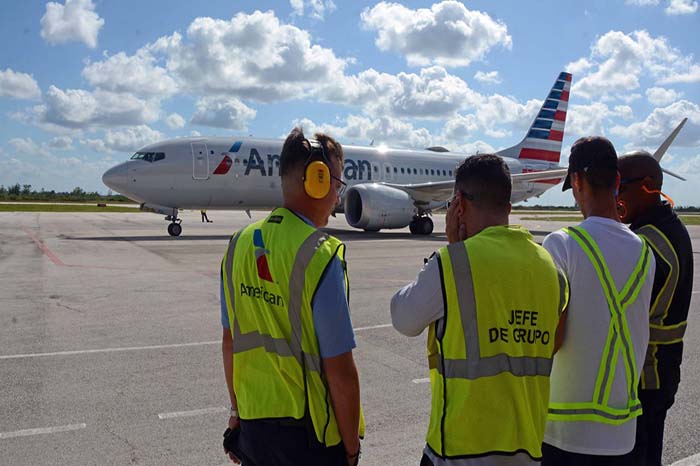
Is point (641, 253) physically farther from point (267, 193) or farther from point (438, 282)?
point (267, 193)

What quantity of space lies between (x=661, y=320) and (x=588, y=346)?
2.08 ft

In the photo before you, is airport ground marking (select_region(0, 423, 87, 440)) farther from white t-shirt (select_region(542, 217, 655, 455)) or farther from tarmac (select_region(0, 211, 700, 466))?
white t-shirt (select_region(542, 217, 655, 455))

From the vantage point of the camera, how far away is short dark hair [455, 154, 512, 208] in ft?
7.03

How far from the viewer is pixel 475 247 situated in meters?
1.98

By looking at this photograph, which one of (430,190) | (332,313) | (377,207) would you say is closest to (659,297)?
(332,313)

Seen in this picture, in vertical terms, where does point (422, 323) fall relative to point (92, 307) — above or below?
above

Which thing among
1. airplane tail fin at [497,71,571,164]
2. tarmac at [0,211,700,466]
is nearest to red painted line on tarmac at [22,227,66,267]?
tarmac at [0,211,700,466]

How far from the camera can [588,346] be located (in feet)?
7.40

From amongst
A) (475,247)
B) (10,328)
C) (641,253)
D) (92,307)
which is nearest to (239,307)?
(475,247)

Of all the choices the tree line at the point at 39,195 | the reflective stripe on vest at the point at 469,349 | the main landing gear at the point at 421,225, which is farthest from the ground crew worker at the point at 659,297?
the tree line at the point at 39,195

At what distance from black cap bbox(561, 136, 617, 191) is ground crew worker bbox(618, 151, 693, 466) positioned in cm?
39

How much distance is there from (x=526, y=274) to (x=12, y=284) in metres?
10.1

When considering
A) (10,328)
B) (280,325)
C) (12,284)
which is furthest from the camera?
(12,284)

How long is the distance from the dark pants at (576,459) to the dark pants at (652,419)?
286 mm
